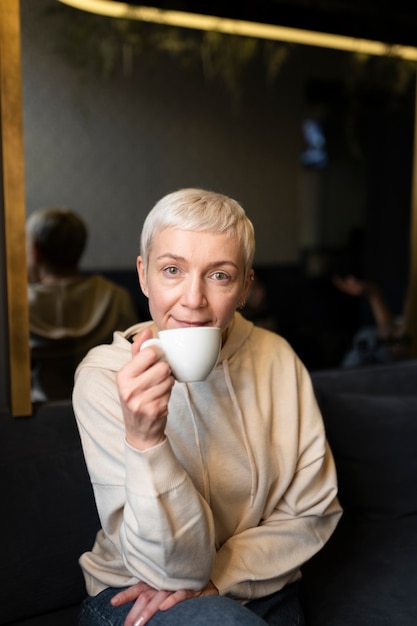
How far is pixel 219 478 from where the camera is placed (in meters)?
1.30

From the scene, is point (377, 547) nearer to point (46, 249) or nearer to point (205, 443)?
point (205, 443)

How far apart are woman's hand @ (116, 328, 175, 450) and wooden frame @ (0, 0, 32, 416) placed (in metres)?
0.67

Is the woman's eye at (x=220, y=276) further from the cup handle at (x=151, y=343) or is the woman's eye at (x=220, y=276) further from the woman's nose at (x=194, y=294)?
the cup handle at (x=151, y=343)

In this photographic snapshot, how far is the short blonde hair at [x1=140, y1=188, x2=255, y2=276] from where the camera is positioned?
1177 millimetres

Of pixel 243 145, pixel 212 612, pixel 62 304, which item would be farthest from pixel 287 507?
pixel 243 145

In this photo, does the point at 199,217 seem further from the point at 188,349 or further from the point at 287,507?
the point at 287,507

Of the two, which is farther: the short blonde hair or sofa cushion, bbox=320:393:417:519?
sofa cushion, bbox=320:393:417:519

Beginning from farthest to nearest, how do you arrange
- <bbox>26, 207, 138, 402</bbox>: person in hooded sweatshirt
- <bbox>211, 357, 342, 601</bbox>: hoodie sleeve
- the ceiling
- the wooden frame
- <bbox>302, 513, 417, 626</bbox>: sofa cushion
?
the ceiling
<bbox>26, 207, 138, 402</bbox>: person in hooded sweatshirt
the wooden frame
<bbox>302, 513, 417, 626</bbox>: sofa cushion
<bbox>211, 357, 342, 601</bbox>: hoodie sleeve

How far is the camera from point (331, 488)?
1420mm

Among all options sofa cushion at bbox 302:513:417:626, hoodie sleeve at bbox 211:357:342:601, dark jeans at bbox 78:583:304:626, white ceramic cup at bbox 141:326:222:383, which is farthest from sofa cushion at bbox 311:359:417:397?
white ceramic cup at bbox 141:326:222:383

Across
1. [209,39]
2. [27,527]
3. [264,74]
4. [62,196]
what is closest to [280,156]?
[264,74]

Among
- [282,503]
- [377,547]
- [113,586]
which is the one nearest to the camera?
[113,586]

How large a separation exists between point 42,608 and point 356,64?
1.95 meters

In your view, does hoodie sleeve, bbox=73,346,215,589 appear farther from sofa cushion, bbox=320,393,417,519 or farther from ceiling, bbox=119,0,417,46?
ceiling, bbox=119,0,417,46
